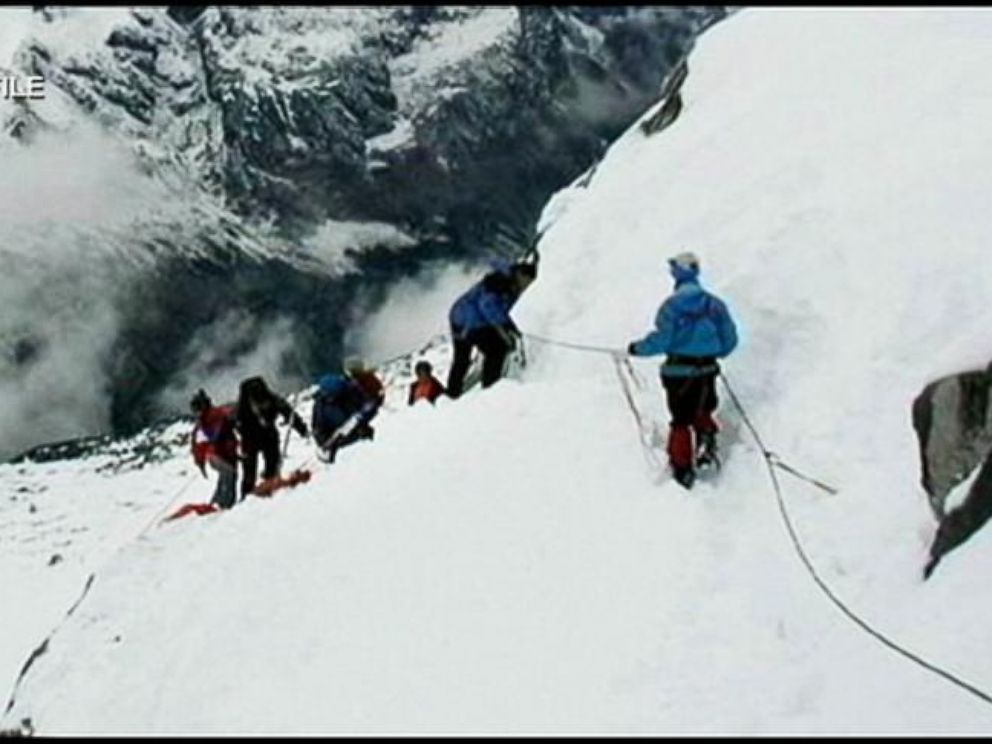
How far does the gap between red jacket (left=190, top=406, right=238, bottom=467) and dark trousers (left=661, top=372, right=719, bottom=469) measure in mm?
10181

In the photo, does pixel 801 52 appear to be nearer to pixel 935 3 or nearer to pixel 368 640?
pixel 935 3

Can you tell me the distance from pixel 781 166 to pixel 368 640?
39.4ft

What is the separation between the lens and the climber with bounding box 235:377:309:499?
25.3 metres

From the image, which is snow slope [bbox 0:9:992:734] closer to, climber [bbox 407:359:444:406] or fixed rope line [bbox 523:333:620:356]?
fixed rope line [bbox 523:333:620:356]

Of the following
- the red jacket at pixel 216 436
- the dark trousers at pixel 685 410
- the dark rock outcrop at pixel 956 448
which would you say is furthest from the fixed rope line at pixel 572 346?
the dark rock outcrop at pixel 956 448

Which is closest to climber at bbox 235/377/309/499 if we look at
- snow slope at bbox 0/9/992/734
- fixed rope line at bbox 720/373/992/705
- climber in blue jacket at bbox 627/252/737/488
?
snow slope at bbox 0/9/992/734

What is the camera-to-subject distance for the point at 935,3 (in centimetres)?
3484

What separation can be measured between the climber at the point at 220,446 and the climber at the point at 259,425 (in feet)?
0.69

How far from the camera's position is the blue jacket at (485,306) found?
25016 mm

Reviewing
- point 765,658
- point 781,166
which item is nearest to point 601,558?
point 765,658

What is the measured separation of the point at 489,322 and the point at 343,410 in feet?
9.43

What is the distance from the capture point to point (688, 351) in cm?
1795

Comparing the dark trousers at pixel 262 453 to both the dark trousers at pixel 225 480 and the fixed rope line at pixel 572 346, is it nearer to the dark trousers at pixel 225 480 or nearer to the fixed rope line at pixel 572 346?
the dark trousers at pixel 225 480

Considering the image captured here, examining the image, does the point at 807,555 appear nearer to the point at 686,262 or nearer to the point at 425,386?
the point at 686,262
